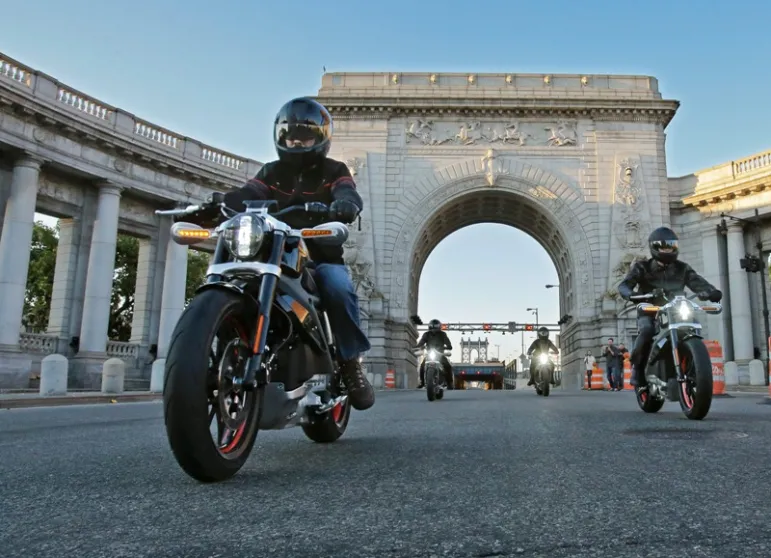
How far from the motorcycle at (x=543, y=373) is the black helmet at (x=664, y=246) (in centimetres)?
841

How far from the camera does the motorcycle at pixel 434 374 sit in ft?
42.1

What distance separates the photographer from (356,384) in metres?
4.09

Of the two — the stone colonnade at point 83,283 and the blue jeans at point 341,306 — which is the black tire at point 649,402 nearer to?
the blue jeans at point 341,306

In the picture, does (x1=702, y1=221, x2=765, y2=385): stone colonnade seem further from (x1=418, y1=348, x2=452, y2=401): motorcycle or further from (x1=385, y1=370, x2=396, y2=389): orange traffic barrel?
(x1=418, y1=348, x2=452, y2=401): motorcycle

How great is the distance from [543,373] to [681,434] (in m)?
10.8

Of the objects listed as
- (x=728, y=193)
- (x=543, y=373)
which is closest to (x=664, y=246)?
(x=543, y=373)

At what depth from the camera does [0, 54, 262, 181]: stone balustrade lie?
21.1m

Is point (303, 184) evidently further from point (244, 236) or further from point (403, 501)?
point (403, 501)

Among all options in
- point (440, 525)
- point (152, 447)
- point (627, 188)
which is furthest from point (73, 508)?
point (627, 188)

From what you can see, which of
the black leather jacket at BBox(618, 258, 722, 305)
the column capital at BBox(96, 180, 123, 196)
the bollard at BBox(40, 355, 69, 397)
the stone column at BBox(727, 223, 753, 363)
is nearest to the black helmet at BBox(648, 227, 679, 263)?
the black leather jacket at BBox(618, 258, 722, 305)

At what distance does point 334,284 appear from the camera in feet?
12.4

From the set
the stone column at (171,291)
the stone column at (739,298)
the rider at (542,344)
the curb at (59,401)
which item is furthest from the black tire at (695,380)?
the stone column at (739,298)

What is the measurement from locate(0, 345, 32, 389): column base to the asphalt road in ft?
56.3

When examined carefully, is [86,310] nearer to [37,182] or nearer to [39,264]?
[37,182]
